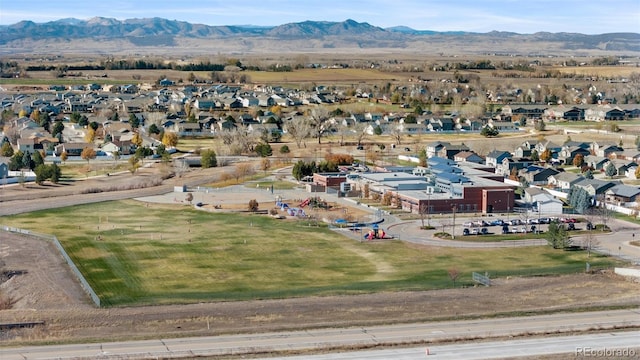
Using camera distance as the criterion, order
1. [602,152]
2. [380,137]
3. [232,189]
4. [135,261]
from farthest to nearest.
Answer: [380,137]
[602,152]
[232,189]
[135,261]

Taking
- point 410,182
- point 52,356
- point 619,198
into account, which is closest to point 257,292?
point 52,356

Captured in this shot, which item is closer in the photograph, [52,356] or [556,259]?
[52,356]

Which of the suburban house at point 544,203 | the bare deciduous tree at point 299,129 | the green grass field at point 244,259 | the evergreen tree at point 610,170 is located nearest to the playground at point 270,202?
the green grass field at point 244,259

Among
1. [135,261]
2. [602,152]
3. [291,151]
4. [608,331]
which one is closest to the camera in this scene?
[608,331]

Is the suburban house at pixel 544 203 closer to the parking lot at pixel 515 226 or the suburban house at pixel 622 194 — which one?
the parking lot at pixel 515 226

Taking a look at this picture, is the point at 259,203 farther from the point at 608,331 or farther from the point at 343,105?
the point at 343,105

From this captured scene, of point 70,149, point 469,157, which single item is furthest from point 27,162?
point 469,157
